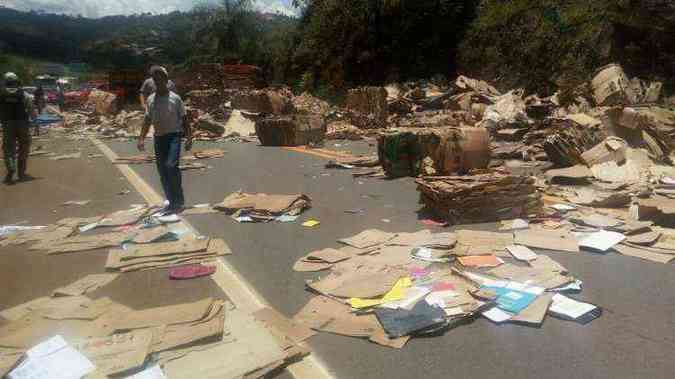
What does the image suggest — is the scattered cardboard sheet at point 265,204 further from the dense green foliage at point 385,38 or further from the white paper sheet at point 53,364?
the dense green foliage at point 385,38

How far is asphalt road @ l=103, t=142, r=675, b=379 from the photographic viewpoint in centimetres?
302

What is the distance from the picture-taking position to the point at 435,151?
8.74 metres

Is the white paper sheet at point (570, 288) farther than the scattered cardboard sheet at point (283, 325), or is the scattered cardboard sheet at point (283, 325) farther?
the white paper sheet at point (570, 288)

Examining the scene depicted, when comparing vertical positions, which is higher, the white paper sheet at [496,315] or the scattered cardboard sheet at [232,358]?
the white paper sheet at [496,315]

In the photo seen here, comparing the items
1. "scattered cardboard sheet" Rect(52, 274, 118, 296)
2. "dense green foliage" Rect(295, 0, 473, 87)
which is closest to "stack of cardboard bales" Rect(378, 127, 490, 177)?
"scattered cardboard sheet" Rect(52, 274, 118, 296)

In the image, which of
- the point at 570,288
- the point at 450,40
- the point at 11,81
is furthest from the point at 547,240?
the point at 450,40

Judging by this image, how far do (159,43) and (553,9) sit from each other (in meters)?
57.0

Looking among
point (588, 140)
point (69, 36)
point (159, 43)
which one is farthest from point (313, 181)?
point (69, 36)

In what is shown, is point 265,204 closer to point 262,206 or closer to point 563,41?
point 262,206

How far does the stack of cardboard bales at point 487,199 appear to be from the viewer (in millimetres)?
6008

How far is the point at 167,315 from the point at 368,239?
2275 mm

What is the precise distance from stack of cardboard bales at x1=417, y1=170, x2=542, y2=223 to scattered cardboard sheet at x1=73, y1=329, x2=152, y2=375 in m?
3.57

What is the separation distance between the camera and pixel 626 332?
11.0 feet

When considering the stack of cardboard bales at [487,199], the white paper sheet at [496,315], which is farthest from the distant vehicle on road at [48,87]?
the white paper sheet at [496,315]
